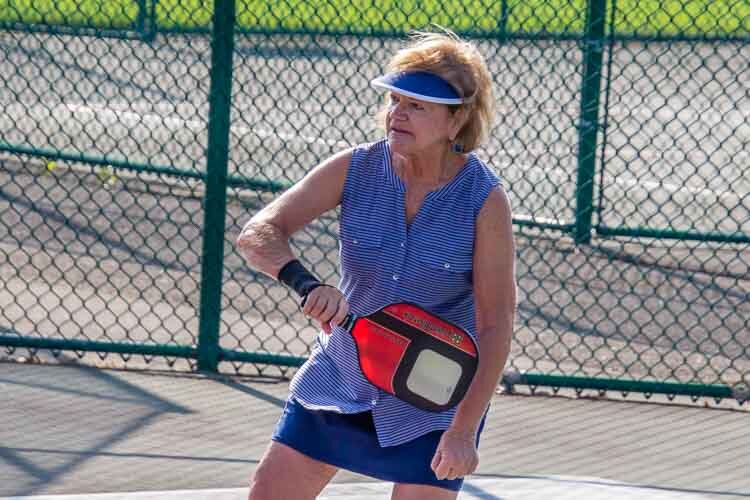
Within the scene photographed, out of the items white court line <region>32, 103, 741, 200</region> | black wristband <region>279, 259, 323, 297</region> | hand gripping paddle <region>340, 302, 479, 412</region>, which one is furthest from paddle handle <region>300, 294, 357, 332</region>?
white court line <region>32, 103, 741, 200</region>

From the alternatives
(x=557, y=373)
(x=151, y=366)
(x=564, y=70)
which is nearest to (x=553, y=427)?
(x=557, y=373)

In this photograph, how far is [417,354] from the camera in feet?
11.1

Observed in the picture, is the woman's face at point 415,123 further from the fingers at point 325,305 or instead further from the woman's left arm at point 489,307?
the fingers at point 325,305

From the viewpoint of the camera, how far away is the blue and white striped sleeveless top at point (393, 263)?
11.5 ft

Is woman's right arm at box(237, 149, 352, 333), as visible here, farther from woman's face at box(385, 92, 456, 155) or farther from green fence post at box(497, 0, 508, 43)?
green fence post at box(497, 0, 508, 43)

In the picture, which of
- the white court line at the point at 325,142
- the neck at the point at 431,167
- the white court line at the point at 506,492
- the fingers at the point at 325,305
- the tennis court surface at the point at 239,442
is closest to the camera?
the fingers at the point at 325,305

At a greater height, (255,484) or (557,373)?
(255,484)

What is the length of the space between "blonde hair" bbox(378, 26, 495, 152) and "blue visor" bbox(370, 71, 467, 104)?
0.01 metres

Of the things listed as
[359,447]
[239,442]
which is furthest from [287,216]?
[239,442]

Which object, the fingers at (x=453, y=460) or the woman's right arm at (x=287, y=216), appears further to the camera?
the woman's right arm at (x=287, y=216)

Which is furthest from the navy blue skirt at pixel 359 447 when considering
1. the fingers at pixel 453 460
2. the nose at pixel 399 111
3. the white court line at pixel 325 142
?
the white court line at pixel 325 142

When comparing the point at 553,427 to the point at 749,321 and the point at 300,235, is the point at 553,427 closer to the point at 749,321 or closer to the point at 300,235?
the point at 749,321

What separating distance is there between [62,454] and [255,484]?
6.54ft

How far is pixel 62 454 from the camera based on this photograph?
5.34 metres
